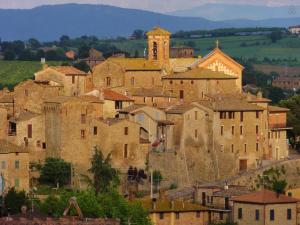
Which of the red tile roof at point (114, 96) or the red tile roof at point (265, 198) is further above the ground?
the red tile roof at point (114, 96)

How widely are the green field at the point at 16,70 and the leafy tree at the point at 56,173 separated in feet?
139

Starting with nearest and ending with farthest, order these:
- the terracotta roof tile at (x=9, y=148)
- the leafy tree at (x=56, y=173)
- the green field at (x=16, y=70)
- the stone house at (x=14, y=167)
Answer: the stone house at (x=14, y=167), the terracotta roof tile at (x=9, y=148), the leafy tree at (x=56, y=173), the green field at (x=16, y=70)

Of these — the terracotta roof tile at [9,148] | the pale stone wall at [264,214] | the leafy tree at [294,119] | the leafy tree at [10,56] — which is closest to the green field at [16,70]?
the leafy tree at [10,56]

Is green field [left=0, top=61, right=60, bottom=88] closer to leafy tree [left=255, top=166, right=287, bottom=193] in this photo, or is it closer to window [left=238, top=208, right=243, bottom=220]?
leafy tree [left=255, top=166, right=287, bottom=193]

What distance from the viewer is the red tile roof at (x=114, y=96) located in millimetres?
74694

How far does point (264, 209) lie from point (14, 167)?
1152 centimetres

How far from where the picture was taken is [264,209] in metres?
60.9

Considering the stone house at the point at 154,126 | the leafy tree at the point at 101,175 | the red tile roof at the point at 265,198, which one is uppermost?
the stone house at the point at 154,126

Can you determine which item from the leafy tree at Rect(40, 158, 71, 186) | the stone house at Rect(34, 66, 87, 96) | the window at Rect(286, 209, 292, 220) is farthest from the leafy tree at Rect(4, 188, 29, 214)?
the stone house at Rect(34, 66, 87, 96)

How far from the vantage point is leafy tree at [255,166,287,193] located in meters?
70.9

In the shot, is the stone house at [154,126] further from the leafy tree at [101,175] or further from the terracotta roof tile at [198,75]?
the terracotta roof tile at [198,75]

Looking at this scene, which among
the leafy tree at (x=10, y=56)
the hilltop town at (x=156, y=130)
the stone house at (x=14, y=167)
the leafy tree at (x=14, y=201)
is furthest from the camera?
the leafy tree at (x=10, y=56)

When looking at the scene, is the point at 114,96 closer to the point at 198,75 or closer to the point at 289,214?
the point at 198,75

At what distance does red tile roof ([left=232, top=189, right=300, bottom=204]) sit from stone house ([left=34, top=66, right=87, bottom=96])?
54.3 ft
